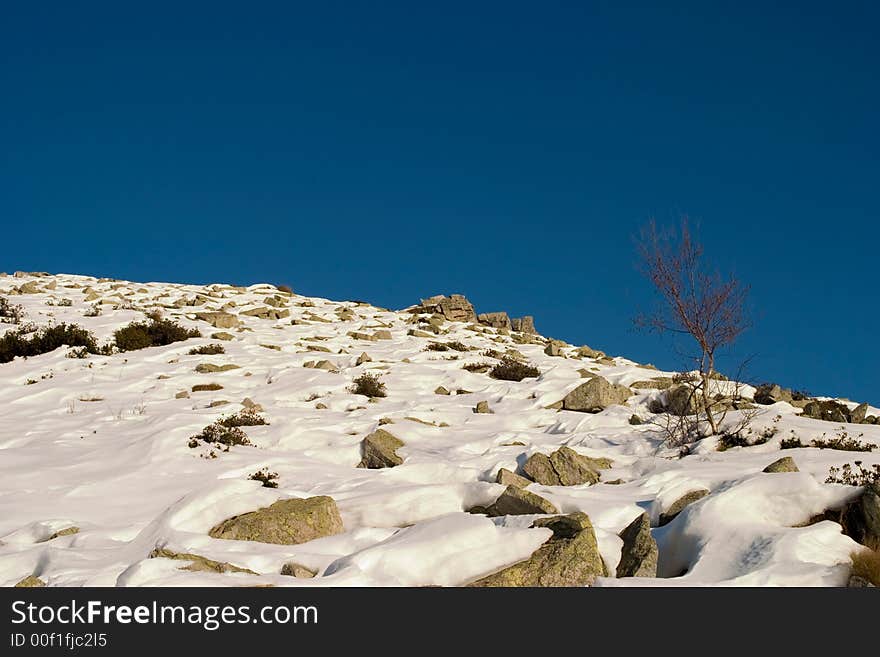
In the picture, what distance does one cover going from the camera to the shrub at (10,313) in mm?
19656

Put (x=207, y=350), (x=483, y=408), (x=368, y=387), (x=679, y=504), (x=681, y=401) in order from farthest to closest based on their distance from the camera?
(x=207, y=350) → (x=368, y=387) → (x=483, y=408) → (x=681, y=401) → (x=679, y=504)

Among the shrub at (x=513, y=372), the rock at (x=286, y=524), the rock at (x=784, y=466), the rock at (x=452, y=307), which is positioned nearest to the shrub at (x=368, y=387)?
the shrub at (x=513, y=372)

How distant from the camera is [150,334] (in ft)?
63.0

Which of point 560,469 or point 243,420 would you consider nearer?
point 560,469

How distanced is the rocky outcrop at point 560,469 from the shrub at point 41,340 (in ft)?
43.5

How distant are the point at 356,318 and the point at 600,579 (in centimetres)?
→ 2502

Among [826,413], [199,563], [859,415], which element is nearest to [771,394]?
[826,413]

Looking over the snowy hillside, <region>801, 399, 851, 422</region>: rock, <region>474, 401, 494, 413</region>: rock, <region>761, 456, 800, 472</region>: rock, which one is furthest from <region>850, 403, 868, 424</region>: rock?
<region>474, 401, 494, 413</region>: rock

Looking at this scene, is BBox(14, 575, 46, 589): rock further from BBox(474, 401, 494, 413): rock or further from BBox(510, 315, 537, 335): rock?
BBox(510, 315, 537, 335): rock

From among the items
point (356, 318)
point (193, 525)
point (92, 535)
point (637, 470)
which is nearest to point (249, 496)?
point (193, 525)

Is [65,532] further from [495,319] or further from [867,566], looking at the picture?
[495,319]

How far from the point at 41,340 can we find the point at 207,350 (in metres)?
4.24

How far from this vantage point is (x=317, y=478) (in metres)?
8.41

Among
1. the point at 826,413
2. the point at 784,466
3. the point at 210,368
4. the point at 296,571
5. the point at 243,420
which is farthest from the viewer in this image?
the point at 210,368
